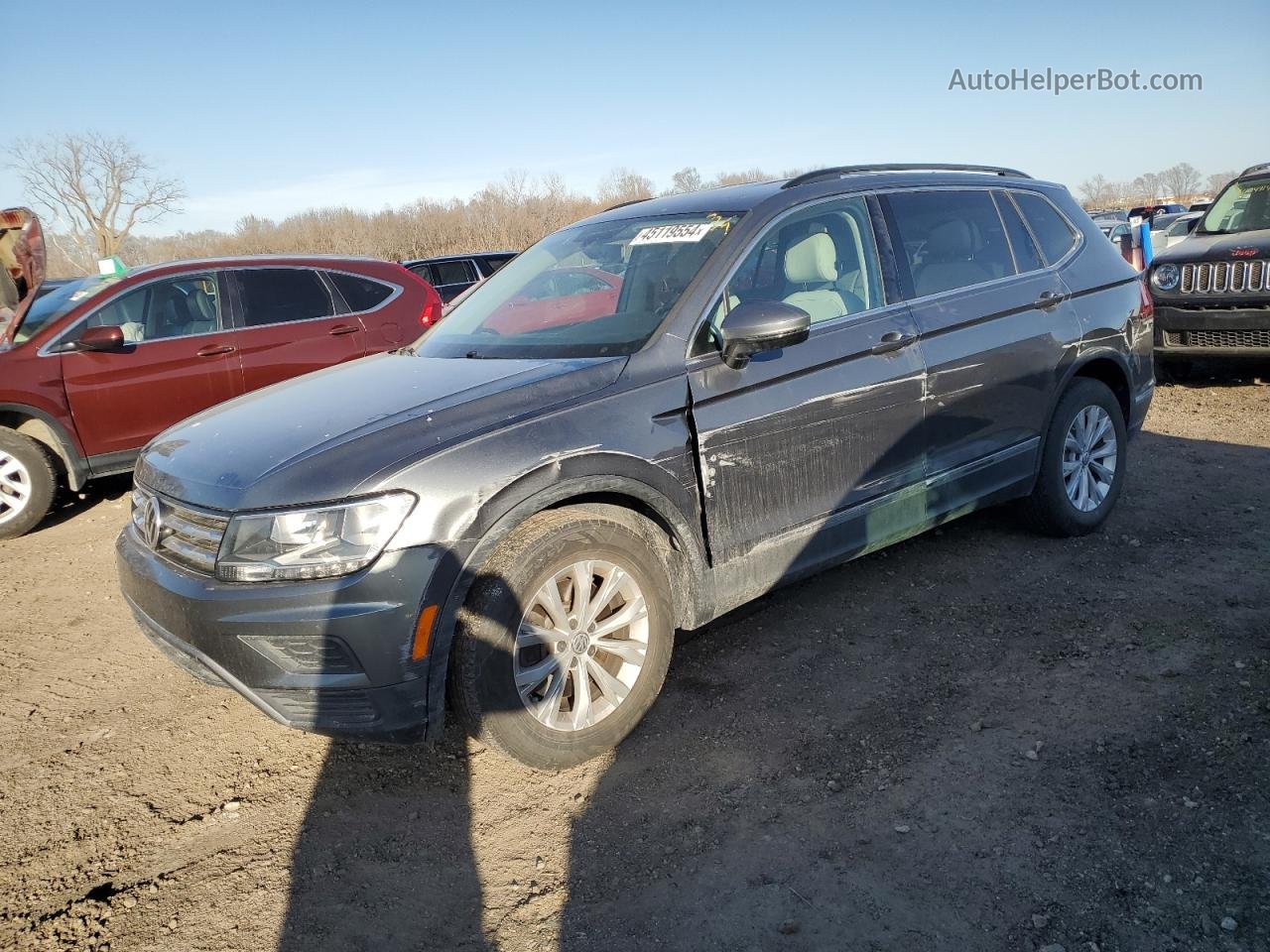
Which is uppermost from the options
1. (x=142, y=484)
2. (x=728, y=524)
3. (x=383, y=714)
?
(x=142, y=484)

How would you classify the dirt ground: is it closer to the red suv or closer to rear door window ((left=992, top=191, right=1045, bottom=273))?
rear door window ((left=992, top=191, right=1045, bottom=273))

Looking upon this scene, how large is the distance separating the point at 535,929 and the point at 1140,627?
2.78 m

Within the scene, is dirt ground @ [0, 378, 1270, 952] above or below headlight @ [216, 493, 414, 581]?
below

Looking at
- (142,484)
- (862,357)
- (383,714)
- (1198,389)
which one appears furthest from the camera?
(1198,389)

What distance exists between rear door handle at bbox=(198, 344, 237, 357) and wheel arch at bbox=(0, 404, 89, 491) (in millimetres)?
1065

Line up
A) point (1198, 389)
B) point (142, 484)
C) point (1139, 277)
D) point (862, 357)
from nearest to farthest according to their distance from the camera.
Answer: point (142, 484), point (862, 357), point (1139, 277), point (1198, 389)

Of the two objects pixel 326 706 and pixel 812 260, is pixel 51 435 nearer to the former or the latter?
pixel 326 706

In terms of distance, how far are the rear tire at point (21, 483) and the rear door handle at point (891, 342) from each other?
18.9ft

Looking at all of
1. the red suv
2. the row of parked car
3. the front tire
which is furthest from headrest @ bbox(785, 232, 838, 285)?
the red suv

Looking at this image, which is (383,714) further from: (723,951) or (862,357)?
(862,357)

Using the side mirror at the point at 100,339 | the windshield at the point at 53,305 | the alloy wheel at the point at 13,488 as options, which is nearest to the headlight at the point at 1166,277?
the side mirror at the point at 100,339

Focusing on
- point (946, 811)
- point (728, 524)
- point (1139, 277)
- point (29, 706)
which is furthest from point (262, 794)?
point (1139, 277)

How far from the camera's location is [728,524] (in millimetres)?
3297

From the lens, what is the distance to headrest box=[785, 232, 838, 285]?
370 centimetres
